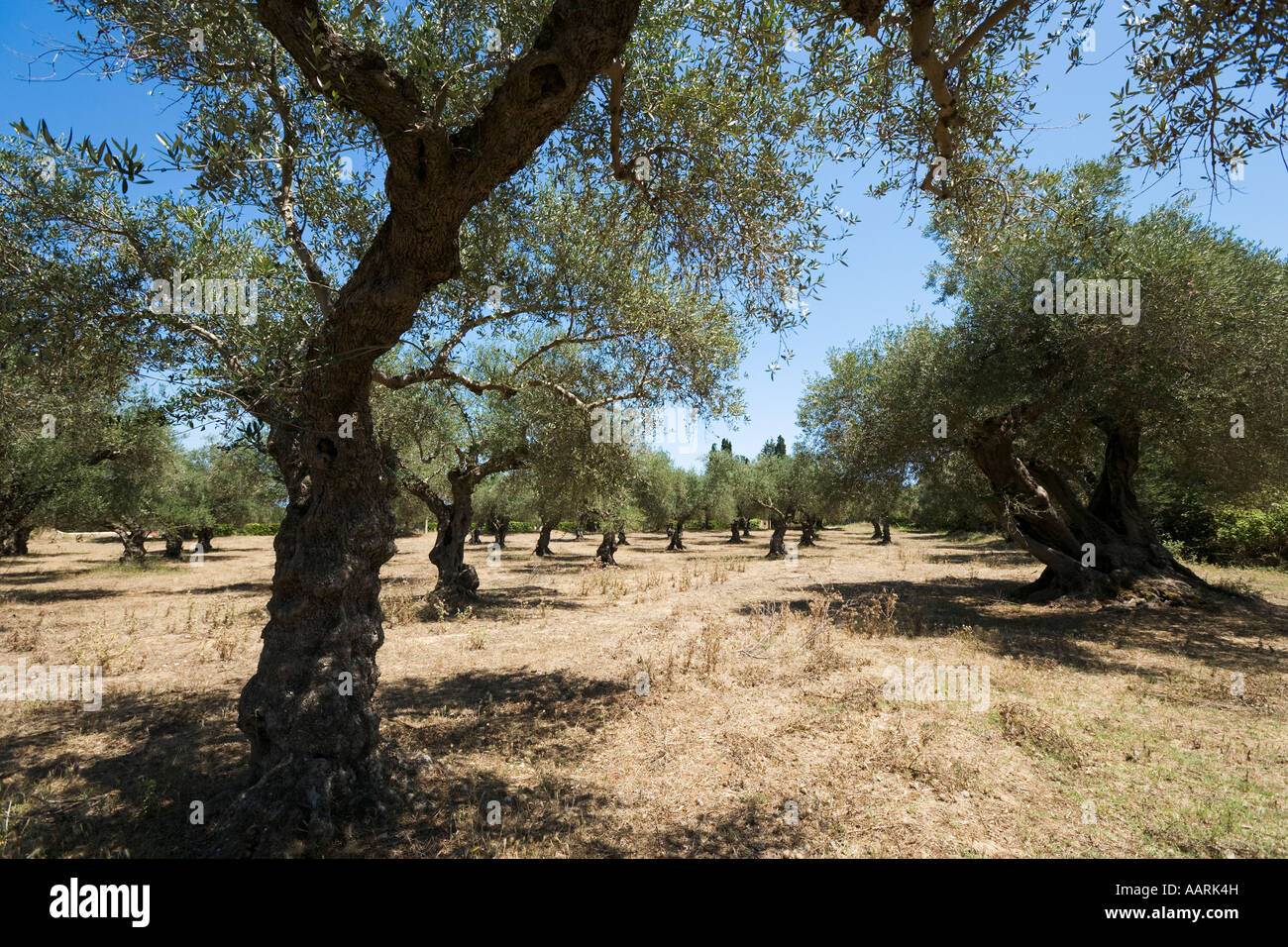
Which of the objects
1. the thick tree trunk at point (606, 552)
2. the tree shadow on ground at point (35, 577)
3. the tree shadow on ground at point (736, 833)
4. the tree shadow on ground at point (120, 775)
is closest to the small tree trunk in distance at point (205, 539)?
the tree shadow on ground at point (35, 577)

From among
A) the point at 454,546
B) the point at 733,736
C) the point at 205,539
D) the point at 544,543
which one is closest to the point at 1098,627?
the point at 733,736

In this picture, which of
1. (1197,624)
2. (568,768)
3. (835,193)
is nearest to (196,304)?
(568,768)

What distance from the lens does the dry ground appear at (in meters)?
4.86

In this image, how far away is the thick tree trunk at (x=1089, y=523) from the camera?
15.2 m

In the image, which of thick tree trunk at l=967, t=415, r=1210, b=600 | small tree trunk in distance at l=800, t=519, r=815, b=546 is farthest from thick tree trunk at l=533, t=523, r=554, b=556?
thick tree trunk at l=967, t=415, r=1210, b=600

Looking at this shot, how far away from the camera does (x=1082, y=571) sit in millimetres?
15648

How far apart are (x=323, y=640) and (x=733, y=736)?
479 centimetres

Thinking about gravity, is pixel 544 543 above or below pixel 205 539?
below

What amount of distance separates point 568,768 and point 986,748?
191 inches

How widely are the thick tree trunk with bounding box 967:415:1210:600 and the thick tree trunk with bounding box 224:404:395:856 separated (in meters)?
15.3

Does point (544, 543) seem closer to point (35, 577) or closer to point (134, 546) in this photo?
point (134, 546)

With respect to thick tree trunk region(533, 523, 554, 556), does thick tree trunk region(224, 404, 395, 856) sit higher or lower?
higher

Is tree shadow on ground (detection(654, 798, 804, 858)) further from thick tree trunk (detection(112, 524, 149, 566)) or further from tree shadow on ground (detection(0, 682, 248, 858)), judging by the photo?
thick tree trunk (detection(112, 524, 149, 566))

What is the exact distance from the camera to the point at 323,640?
217 inches
